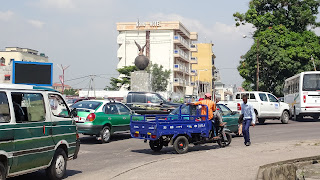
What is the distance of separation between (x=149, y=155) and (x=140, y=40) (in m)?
81.0

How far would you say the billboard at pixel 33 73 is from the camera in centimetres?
2490

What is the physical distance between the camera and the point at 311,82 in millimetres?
30062

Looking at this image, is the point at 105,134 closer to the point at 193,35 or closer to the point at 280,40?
the point at 280,40

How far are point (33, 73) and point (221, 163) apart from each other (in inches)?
663

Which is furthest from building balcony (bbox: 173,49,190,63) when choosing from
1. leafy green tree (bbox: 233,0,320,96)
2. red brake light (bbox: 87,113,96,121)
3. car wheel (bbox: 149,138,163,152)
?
car wheel (bbox: 149,138,163,152)

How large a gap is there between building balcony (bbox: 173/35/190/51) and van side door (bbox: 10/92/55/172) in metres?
83.1

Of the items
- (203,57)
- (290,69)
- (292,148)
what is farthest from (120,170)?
(203,57)

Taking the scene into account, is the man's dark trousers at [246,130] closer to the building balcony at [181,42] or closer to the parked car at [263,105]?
the parked car at [263,105]

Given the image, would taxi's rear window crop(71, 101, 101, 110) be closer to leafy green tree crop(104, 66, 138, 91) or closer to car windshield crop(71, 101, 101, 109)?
car windshield crop(71, 101, 101, 109)

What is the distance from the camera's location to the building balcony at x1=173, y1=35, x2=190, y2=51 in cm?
9162

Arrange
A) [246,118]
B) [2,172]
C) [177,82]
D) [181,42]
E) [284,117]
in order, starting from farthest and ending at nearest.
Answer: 1. [181,42]
2. [177,82]
3. [284,117]
4. [246,118]
5. [2,172]

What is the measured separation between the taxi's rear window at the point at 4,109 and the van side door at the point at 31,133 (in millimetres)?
215

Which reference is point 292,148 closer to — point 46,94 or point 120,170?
point 120,170

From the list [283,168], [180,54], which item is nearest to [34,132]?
[283,168]
